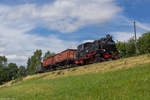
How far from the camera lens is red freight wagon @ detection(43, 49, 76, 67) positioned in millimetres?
32338

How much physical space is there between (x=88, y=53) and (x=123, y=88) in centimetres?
1590

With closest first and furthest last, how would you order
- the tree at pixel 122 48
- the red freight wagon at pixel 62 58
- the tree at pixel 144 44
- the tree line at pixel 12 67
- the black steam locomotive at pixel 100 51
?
the black steam locomotive at pixel 100 51 < the red freight wagon at pixel 62 58 < the tree at pixel 144 44 < the tree at pixel 122 48 < the tree line at pixel 12 67

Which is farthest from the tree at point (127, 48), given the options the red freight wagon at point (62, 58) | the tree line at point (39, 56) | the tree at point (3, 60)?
the tree at point (3, 60)

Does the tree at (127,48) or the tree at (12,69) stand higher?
the tree at (127,48)

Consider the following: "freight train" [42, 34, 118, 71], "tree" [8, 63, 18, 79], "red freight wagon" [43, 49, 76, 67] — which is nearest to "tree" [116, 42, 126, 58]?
"red freight wagon" [43, 49, 76, 67]

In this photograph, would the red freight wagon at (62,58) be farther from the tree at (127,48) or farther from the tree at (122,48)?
the tree at (122,48)

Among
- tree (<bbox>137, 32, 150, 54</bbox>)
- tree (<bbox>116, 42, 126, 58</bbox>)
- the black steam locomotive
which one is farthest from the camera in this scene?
tree (<bbox>116, 42, 126, 58</bbox>)

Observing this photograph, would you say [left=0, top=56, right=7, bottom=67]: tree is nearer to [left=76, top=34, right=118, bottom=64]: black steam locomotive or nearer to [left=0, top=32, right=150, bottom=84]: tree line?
[left=0, top=32, right=150, bottom=84]: tree line

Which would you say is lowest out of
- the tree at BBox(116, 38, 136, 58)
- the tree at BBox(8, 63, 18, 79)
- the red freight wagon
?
the tree at BBox(8, 63, 18, 79)

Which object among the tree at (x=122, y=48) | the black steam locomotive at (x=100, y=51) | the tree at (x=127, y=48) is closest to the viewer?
the black steam locomotive at (x=100, y=51)

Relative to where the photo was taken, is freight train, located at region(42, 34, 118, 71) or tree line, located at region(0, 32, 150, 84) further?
tree line, located at region(0, 32, 150, 84)

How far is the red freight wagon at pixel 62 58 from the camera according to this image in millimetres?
32338

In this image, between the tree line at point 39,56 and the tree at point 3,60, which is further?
the tree at point 3,60

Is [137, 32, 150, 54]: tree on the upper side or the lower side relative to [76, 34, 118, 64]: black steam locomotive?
upper
